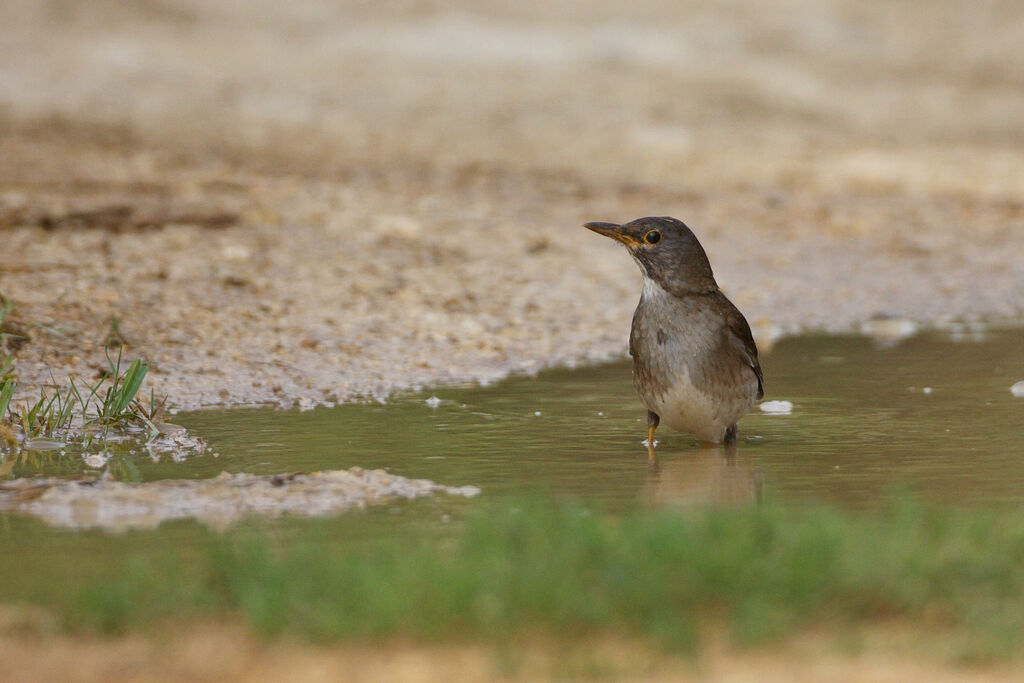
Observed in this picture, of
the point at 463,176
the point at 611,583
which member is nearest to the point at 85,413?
the point at 611,583

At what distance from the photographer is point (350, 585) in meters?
4.40

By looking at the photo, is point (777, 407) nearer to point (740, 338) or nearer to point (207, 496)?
point (740, 338)

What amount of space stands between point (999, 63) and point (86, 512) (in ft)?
67.1

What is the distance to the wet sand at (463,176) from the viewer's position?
32.7ft

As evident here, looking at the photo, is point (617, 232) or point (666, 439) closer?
point (617, 232)

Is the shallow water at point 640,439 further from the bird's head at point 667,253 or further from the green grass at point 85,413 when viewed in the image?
the bird's head at point 667,253

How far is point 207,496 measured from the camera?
230 inches

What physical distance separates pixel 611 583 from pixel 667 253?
118 inches

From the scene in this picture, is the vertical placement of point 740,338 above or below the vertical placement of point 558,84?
below

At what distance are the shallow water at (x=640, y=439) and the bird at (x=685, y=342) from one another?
22 cm

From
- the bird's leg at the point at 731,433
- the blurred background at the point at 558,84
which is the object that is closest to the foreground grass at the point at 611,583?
the bird's leg at the point at 731,433

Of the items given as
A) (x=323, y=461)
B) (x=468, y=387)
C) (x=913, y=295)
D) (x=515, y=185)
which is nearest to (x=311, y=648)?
(x=323, y=461)

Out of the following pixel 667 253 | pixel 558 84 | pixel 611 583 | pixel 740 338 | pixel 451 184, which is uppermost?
pixel 558 84

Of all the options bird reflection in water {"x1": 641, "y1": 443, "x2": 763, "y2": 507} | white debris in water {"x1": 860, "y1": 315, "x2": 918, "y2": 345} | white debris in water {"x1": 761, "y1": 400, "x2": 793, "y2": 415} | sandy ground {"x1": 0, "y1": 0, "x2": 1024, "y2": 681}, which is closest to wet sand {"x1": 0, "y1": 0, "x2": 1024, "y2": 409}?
sandy ground {"x1": 0, "y1": 0, "x2": 1024, "y2": 681}
